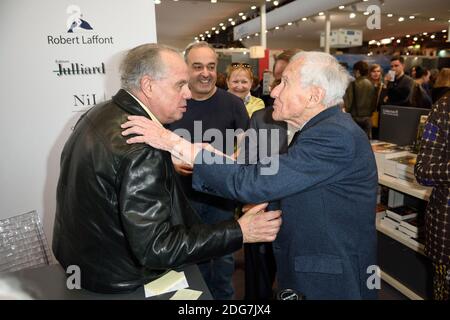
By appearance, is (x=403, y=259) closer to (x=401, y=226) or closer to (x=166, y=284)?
(x=401, y=226)

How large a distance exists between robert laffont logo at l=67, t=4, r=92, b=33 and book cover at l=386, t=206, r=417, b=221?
2.68 metres

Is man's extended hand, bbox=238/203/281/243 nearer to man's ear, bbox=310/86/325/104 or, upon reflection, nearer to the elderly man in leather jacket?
the elderly man in leather jacket

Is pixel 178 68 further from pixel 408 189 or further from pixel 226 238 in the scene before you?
pixel 408 189

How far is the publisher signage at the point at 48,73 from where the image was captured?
235 centimetres

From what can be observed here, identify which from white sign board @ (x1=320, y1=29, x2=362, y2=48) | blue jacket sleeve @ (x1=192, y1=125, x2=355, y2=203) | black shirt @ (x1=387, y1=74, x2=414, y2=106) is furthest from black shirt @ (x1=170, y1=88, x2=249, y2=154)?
white sign board @ (x1=320, y1=29, x2=362, y2=48)

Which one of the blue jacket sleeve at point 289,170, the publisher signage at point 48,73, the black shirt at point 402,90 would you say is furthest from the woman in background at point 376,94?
the blue jacket sleeve at point 289,170

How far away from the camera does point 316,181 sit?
1.23 meters

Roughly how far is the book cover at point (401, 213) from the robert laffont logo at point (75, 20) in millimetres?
2682

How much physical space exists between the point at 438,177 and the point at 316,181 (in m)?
0.92

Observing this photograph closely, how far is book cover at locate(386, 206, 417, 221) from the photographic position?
270 cm

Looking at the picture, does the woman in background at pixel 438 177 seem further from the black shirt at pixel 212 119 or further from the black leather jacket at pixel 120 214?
the black shirt at pixel 212 119

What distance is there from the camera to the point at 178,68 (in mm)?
1357
